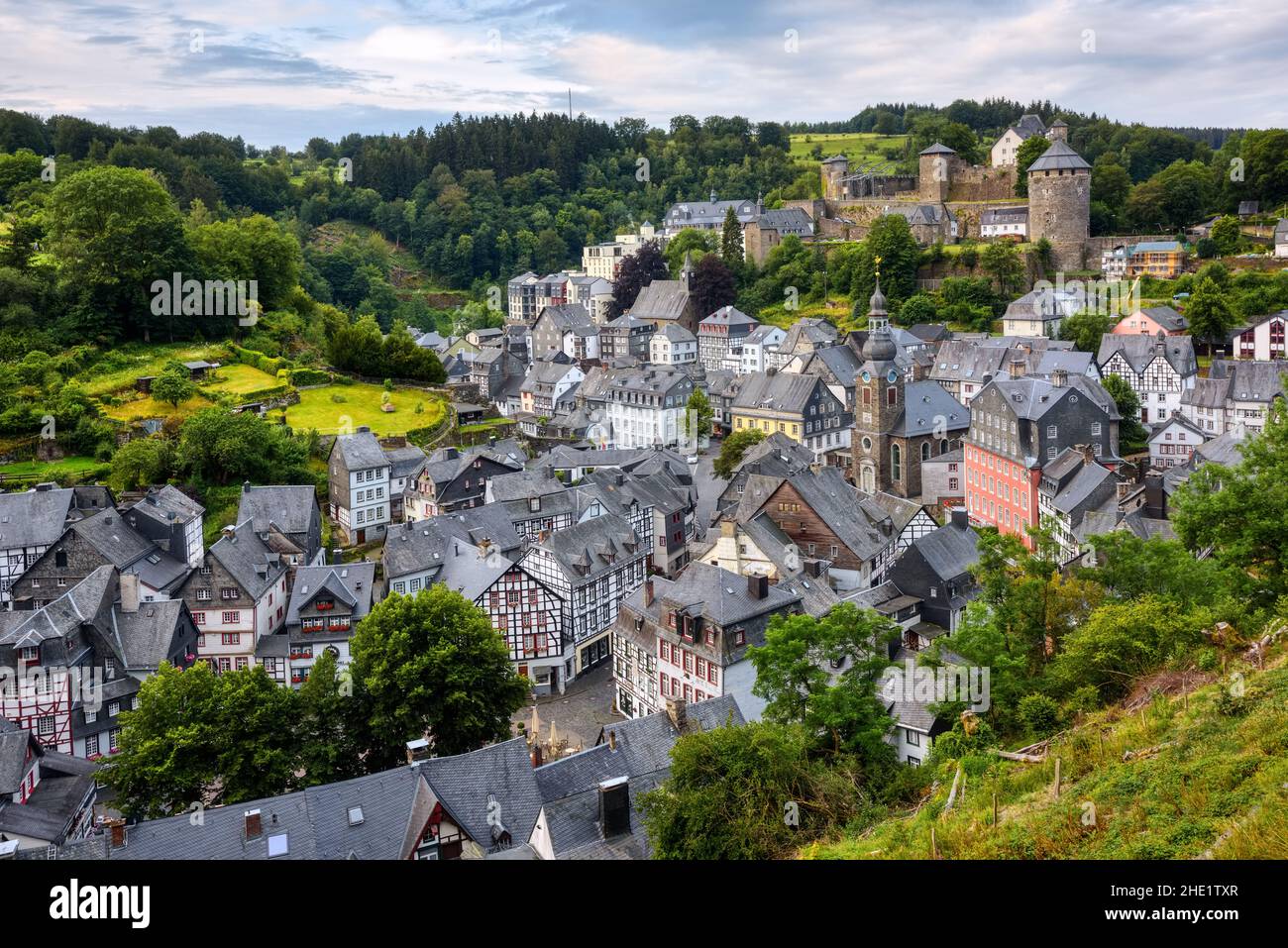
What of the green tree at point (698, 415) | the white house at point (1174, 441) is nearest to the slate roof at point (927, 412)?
the white house at point (1174, 441)

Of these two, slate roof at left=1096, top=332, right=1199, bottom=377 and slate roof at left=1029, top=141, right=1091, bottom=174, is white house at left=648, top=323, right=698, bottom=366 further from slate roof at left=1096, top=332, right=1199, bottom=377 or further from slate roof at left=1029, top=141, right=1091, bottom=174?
slate roof at left=1096, top=332, right=1199, bottom=377

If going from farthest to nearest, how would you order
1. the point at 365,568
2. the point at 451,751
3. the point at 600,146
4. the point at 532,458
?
the point at 600,146, the point at 532,458, the point at 365,568, the point at 451,751

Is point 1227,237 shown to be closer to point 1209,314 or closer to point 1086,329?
point 1209,314

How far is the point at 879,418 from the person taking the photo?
5450 centimetres

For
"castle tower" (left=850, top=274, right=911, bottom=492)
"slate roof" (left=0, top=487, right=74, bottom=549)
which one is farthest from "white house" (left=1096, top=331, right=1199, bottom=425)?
"slate roof" (left=0, top=487, right=74, bottom=549)

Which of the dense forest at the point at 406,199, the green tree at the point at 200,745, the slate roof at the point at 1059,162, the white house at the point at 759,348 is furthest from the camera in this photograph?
the slate roof at the point at 1059,162

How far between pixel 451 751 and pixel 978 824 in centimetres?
1663

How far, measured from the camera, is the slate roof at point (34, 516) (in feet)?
121

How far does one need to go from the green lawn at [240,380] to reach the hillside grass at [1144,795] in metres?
48.2

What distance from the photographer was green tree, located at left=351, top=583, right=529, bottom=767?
2545 cm

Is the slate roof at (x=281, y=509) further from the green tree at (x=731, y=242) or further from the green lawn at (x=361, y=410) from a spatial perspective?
the green tree at (x=731, y=242)
